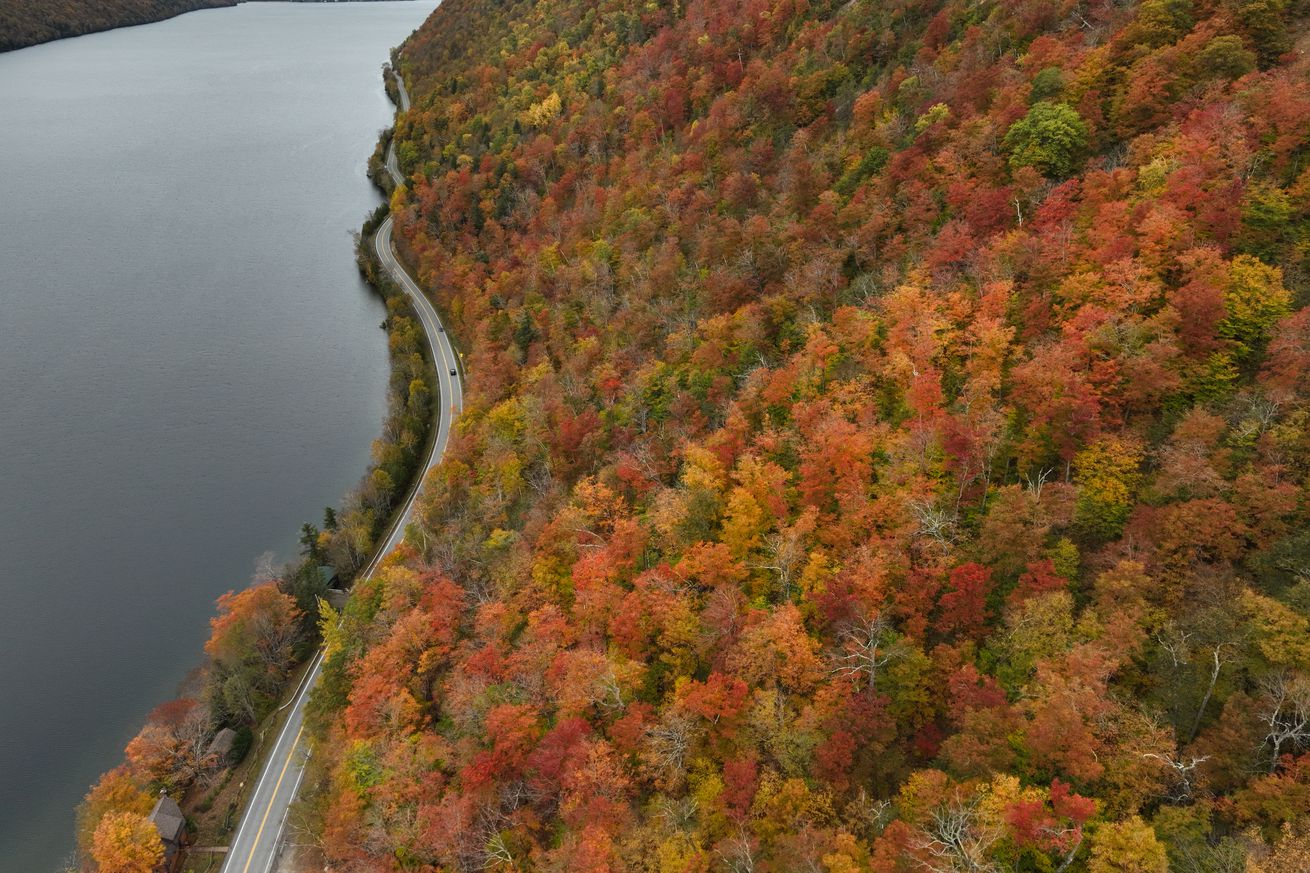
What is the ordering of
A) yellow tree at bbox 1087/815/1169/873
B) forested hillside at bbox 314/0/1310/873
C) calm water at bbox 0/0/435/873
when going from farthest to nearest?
calm water at bbox 0/0/435/873 → forested hillside at bbox 314/0/1310/873 → yellow tree at bbox 1087/815/1169/873

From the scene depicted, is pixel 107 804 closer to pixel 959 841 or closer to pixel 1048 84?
pixel 959 841

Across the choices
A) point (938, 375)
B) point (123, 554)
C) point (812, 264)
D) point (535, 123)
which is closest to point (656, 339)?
point (812, 264)

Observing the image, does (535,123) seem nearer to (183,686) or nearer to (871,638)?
(183,686)

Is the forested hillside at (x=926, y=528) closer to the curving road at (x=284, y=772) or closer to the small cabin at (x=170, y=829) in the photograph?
the curving road at (x=284, y=772)

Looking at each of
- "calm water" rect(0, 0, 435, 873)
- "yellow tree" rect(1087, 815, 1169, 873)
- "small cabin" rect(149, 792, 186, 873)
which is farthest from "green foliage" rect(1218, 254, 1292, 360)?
"calm water" rect(0, 0, 435, 873)

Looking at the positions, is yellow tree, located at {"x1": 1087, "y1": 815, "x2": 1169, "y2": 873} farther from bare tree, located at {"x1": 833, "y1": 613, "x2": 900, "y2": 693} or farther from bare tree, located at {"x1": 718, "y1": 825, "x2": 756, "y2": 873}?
bare tree, located at {"x1": 718, "y1": 825, "x2": 756, "y2": 873}

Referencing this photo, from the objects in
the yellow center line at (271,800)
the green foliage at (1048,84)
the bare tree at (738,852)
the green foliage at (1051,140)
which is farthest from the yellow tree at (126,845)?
the green foliage at (1048,84)
